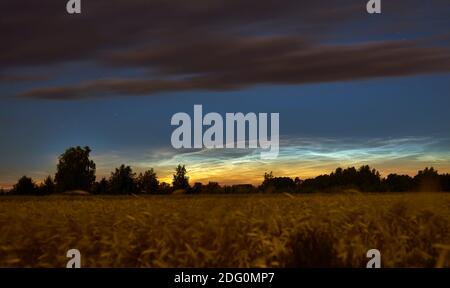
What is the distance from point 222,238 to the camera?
10.0 meters

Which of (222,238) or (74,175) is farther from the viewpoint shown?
(74,175)

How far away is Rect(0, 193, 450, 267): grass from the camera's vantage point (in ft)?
32.7

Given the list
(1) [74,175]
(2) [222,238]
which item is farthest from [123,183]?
(2) [222,238]

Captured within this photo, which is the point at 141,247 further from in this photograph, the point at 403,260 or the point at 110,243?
the point at 403,260

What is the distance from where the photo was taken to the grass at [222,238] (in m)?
9.96

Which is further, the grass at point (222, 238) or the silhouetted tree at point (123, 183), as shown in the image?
the silhouetted tree at point (123, 183)

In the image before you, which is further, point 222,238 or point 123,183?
point 123,183

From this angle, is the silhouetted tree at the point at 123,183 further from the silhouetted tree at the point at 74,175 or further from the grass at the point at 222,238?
the grass at the point at 222,238

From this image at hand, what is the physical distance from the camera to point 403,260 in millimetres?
10484

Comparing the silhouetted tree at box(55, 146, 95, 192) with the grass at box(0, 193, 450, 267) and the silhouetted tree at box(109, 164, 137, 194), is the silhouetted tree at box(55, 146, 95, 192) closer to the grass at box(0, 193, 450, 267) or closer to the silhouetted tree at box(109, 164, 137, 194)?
the silhouetted tree at box(109, 164, 137, 194)

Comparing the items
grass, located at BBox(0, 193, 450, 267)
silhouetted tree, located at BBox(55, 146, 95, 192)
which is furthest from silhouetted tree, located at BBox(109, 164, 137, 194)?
grass, located at BBox(0, 193, 450, 267)

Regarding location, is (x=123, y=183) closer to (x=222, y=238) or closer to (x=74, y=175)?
(x=74, y=175)

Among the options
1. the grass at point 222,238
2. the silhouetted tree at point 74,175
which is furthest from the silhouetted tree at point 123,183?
the grass at point 222,238
